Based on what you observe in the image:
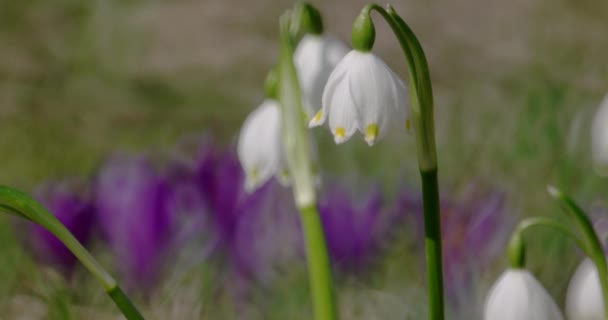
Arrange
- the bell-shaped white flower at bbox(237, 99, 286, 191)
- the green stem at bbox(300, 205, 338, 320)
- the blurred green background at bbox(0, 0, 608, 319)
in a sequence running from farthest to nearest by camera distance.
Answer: the blurred green background at bbox(0, 0, 608, 319), the bell-shaped white flower at bbox(237, 99, 286, 191), the green stem at bbox(300, 205, 338, 320)

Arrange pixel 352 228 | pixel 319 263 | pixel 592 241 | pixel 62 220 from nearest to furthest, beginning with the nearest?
pixel 319 263 → pixel 592 241 → pixel 62 220 → pixel 352 228

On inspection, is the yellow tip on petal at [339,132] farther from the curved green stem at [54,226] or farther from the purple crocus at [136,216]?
the purple crocus at [136,216]

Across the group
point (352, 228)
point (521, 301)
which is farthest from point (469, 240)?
point (521, 301)

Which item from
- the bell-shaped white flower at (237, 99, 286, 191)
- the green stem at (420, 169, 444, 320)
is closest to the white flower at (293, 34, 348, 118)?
the bell-shaped white flower at (237, 99, 286, 191)

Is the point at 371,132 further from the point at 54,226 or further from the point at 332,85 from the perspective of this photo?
the point at 54,226

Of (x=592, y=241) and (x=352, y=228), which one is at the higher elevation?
(x=592, y=241)

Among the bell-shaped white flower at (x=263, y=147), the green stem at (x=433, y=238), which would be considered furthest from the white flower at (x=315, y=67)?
the green stem at (x=433, y=238)

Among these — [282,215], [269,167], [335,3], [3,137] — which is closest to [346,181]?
[282,215]

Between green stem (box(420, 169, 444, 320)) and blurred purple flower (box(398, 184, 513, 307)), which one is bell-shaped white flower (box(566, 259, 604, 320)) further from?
blurred purple flower (box(398, 184, 513, 307))
